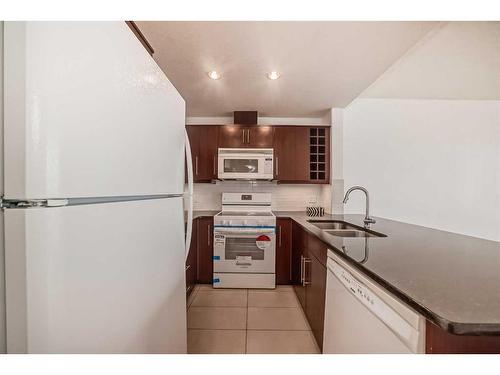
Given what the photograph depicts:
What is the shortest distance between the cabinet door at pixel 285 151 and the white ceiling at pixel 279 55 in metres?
0.46

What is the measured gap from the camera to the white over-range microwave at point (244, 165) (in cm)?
293

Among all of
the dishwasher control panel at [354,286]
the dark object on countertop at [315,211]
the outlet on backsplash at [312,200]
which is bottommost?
the dishwasher control panel at [354,286]

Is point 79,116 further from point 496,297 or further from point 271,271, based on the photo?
point 271,271

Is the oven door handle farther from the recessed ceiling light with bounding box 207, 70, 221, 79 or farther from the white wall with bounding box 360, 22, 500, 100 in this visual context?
the white wall with bounding box 360, 22, 500, 100

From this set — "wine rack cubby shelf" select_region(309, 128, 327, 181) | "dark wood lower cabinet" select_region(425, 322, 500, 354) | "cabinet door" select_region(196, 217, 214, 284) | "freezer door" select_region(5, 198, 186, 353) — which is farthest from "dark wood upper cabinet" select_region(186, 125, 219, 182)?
"dark wood lower cabinet" select_region(425, 322, 500, 354)

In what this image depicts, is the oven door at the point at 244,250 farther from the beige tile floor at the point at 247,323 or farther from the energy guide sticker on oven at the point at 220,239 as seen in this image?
the beige tile floor at the point at 247,323

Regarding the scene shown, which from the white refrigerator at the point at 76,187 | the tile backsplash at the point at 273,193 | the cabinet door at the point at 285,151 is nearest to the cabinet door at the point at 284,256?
the tile backsplash at the point at 273,193

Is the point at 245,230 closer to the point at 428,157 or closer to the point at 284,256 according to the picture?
the point at 284,256

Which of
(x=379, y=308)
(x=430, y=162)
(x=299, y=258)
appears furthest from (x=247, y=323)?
(x=430, y=162)

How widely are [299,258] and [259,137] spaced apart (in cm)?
158

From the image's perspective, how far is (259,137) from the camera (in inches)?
120

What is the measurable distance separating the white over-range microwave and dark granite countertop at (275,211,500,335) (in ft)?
5.43
